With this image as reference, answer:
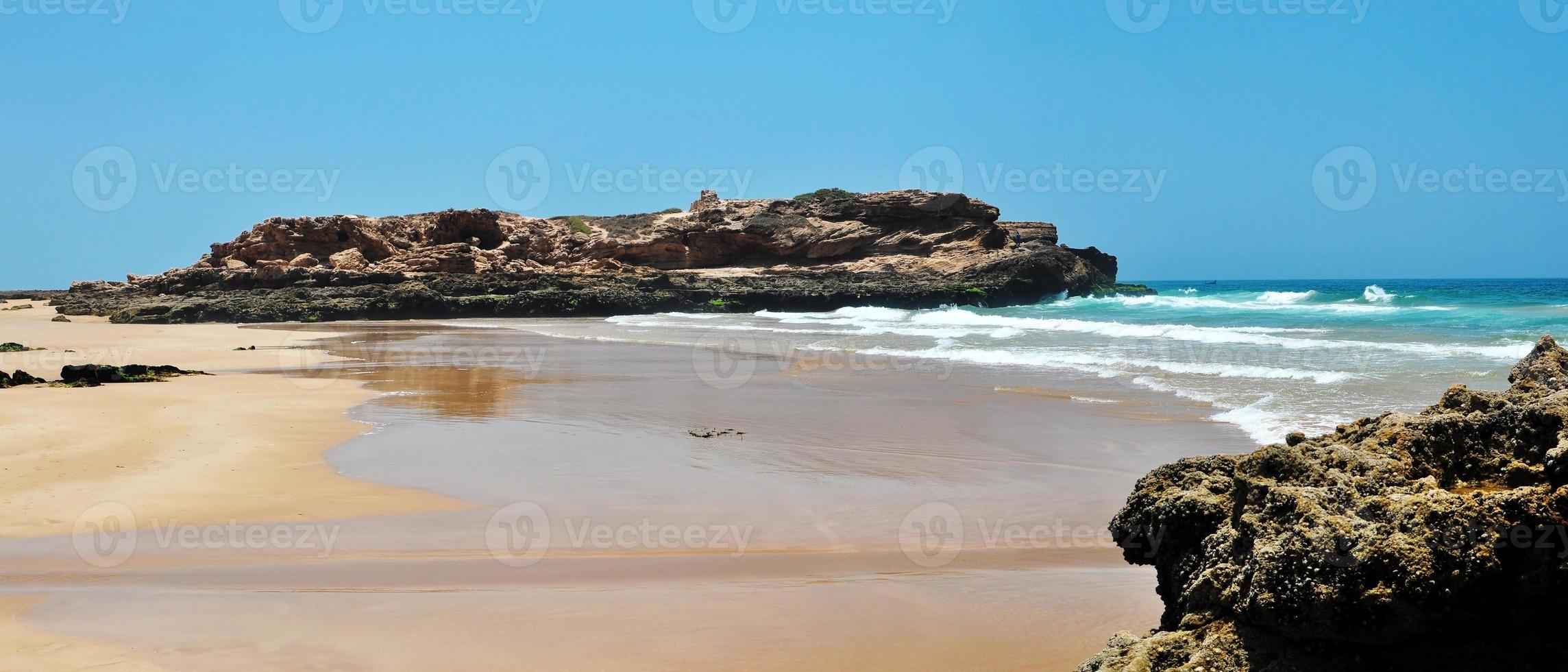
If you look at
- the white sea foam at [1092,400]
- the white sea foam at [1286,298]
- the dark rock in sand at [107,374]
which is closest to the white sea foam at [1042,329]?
the white sea foam at [1092,400]

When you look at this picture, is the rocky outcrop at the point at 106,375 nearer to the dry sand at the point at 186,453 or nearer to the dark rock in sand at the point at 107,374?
the dark rock in sand at the point at 107,374

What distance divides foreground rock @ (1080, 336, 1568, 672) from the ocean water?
4.79m

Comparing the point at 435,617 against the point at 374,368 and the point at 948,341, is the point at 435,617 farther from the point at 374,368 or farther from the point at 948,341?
the point at 948,341

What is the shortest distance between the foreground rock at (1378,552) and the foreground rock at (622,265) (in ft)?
116

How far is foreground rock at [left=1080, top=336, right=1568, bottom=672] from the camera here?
2148mm

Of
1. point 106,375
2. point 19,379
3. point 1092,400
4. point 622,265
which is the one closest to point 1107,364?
point 1092,400

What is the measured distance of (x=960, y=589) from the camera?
13.2ft

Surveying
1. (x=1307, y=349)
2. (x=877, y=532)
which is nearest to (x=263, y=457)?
(x=877, y=532)

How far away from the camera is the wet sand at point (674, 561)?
3.41 meters

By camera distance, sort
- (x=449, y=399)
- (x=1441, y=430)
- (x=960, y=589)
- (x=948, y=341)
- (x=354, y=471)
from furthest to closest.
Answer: (x=948, y=341), (x=449, y=399), (x=354, y=471), (x=960, y=589), (x=1441, y=430)

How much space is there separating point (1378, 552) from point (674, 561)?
2993 mm

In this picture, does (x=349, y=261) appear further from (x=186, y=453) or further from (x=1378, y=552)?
(x=1378, y=552)

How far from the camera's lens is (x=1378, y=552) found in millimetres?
2211

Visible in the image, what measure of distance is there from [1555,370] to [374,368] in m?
14.1
